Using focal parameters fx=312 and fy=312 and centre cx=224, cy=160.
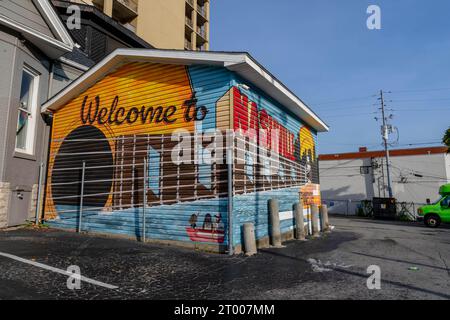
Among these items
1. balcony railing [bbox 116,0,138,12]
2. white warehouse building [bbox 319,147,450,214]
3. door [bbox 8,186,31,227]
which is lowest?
door [bbox 8,186,31,227]

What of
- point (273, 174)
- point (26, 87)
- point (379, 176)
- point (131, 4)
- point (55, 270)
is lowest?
point (55, 270)

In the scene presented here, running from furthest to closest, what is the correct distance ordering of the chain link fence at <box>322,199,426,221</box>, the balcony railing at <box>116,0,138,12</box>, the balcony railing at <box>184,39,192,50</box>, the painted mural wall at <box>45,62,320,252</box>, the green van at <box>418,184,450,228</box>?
the balcony railing at <box>184,39,192,50</box> < the chain link fence at <box>322,199,426,221</box> < the balcony railing at <box>116,0,138,12</box> < the green van at <box>418,184,450,228</box> < the painted mural wall at <box>45,62,320,252</box>

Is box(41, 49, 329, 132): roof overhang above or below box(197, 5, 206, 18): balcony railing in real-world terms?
below

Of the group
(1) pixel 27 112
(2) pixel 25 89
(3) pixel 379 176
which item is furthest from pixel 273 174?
(3) pixel 379 176

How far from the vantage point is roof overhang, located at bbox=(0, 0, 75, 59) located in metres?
10.2

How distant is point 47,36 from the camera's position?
10.7m

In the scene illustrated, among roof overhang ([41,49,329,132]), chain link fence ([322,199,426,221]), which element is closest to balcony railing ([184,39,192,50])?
chain link fence ([322,199,426,221])

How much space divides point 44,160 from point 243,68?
27.5 feet

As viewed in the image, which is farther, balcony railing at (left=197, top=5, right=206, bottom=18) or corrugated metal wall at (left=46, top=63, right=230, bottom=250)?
balcony railing at (left=197, top=5, right=206, bottom=18)

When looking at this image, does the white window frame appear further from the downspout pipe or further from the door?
the downspout pipe

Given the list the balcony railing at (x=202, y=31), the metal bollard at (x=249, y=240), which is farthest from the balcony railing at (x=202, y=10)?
the metal bollard at (x=249, y=240)

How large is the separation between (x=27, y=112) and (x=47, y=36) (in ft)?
9.00

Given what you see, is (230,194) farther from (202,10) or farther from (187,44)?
(202,10)

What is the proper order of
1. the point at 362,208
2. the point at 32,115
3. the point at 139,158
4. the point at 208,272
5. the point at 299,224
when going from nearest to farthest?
the point at 208,272 → the point at 139,158 → the point at 299,224 → the point at 32,115 → the point at 362,208
